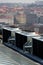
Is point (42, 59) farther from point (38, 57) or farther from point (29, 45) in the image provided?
point (29, 45)

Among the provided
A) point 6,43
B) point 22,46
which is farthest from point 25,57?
point 6,43

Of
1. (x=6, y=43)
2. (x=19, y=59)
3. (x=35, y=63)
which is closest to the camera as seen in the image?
(x=35, y=63)

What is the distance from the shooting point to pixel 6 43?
12766mm

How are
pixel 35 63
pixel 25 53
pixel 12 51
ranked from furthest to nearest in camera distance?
pixel 12 51 < pixel 25 53 < pixel 35 63

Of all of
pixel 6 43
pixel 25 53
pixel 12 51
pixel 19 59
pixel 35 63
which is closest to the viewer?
pixel 35 63

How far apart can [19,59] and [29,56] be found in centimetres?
40

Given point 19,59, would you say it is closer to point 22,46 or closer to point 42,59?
point 42,59

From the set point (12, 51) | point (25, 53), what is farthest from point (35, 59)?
point (12, 51)

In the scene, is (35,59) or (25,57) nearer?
(35,59)

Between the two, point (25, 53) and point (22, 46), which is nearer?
point (25, 53)

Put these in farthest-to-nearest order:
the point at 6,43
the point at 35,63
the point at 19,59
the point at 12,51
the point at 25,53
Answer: the point at 6,43 → the point at 12,51 → the point at 25,53 → the point at 19,59 → the point at 35,63

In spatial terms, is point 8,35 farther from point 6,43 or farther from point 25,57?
point 25,57

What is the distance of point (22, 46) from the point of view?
11.1 m

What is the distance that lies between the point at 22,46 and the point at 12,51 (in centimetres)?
42
